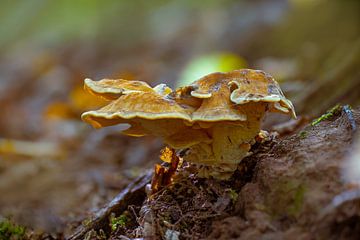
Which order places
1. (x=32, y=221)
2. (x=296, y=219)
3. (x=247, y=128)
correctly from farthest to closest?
(x=32, y=221)
(x=247, y=128)
(x=296, y=219)

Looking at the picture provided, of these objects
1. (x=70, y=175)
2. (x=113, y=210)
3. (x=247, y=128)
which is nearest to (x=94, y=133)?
(x=70, y=175)

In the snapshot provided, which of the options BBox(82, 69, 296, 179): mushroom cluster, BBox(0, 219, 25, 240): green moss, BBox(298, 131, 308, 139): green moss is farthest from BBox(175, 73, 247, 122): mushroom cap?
BBox(0, 219, 25, 240): green moss

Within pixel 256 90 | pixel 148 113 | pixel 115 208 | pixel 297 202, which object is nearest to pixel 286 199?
pixel 297 202

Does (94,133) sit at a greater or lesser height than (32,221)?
greater

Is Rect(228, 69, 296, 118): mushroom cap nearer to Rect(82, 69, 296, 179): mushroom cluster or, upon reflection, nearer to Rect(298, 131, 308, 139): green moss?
Rect(82, 69, 296, 179): mushroom cluster

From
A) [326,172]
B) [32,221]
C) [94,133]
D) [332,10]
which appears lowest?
[32,221]

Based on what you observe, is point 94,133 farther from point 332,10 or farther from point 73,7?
point 73,7
